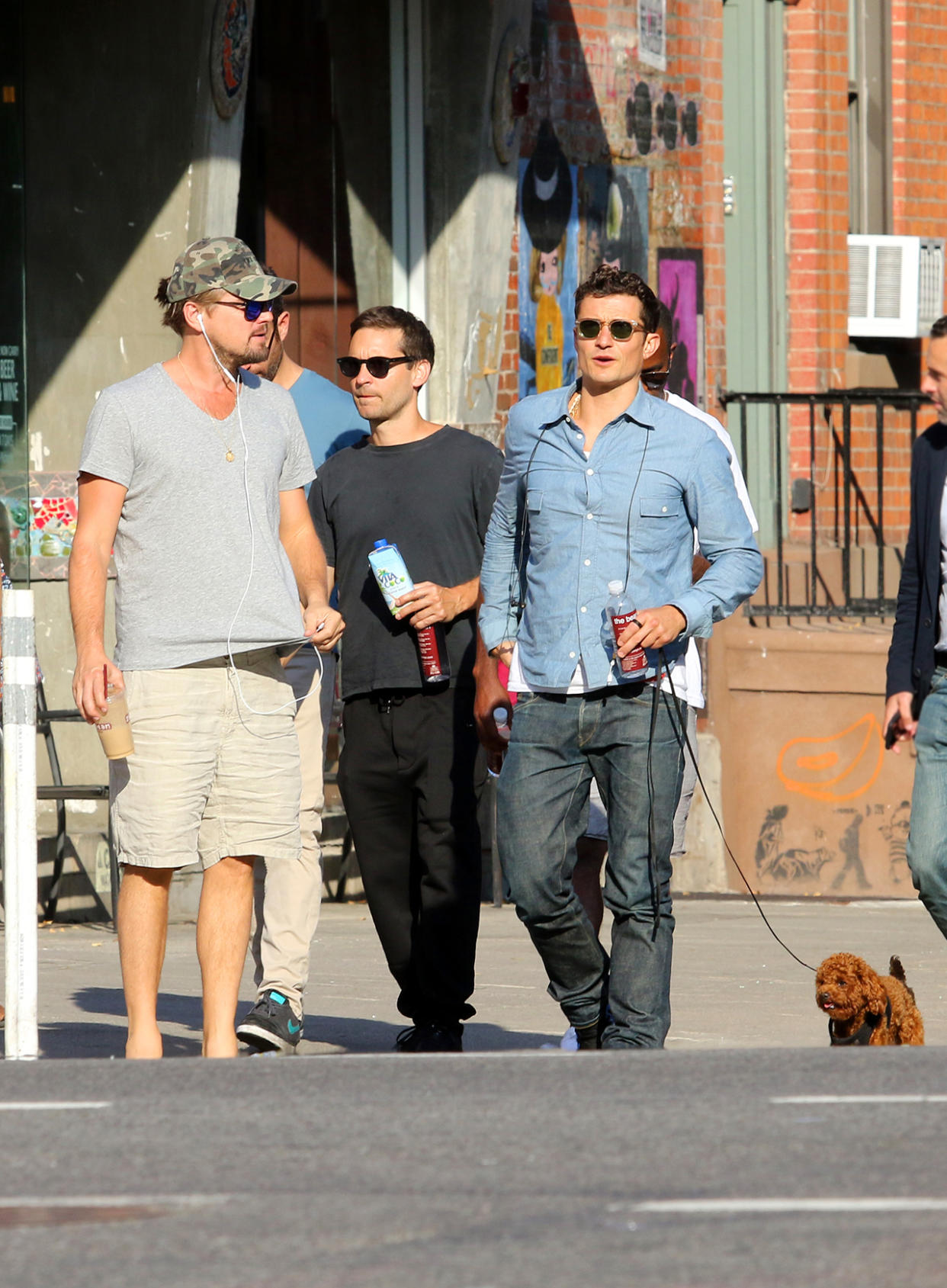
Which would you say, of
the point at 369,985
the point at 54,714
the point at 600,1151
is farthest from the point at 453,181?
the point at 600,1151

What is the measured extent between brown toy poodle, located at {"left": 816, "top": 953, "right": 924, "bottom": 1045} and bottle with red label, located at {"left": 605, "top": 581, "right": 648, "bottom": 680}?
1.24m

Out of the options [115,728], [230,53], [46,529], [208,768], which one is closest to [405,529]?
[208,768]

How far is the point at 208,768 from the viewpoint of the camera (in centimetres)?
616

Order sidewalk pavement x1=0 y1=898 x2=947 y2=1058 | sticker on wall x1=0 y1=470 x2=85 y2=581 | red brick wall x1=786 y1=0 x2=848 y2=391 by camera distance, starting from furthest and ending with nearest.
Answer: red brick wall x1=786 y1=0 x2=848 y2=391 → sticker on wall x1=0 y1=470 x2=85 y2=581 → sidewalk pavement x1=0 y1=898 x2=947 y2=1058

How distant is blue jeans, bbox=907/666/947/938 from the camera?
6453 mm

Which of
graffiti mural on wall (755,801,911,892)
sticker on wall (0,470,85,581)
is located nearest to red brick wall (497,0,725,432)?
sticker on wall (0,470,85,581)

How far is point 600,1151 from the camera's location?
4.64m

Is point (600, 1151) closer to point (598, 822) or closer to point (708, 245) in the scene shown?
point (598, 822)

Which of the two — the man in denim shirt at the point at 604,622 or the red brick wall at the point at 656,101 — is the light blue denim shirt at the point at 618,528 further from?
the red brick wall at the point at 656,101

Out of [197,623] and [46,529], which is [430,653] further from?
[46,529]

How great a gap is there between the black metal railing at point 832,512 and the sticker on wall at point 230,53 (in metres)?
3.82

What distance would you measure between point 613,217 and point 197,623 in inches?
283

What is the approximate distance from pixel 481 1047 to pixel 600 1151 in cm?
263

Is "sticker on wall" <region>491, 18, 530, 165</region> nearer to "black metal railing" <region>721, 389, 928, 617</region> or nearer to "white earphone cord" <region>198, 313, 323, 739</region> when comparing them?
"black metal railing" <region>721, 389, 928, 617</region>
